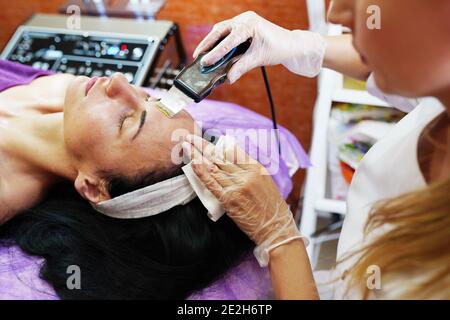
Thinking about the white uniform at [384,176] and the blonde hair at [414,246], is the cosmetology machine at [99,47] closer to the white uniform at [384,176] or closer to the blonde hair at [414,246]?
the white uniform at [384,176]

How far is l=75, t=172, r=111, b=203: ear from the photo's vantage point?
1.22m

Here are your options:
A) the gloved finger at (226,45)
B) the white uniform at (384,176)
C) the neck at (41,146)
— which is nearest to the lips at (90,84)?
the neck at (41,146)

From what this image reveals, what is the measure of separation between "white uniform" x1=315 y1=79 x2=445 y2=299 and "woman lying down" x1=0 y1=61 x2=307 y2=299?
327 mm

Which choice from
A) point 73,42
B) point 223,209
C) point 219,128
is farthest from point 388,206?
point 73,42

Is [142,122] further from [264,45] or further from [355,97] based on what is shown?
[355,97]

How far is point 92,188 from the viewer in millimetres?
1235

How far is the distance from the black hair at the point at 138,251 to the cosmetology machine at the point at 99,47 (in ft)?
1.99

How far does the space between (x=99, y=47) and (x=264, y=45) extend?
2.60ft

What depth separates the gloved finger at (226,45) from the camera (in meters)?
1.10

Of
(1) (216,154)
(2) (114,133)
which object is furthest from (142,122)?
(1) (216,154)

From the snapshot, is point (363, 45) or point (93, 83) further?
point (93, 83)
